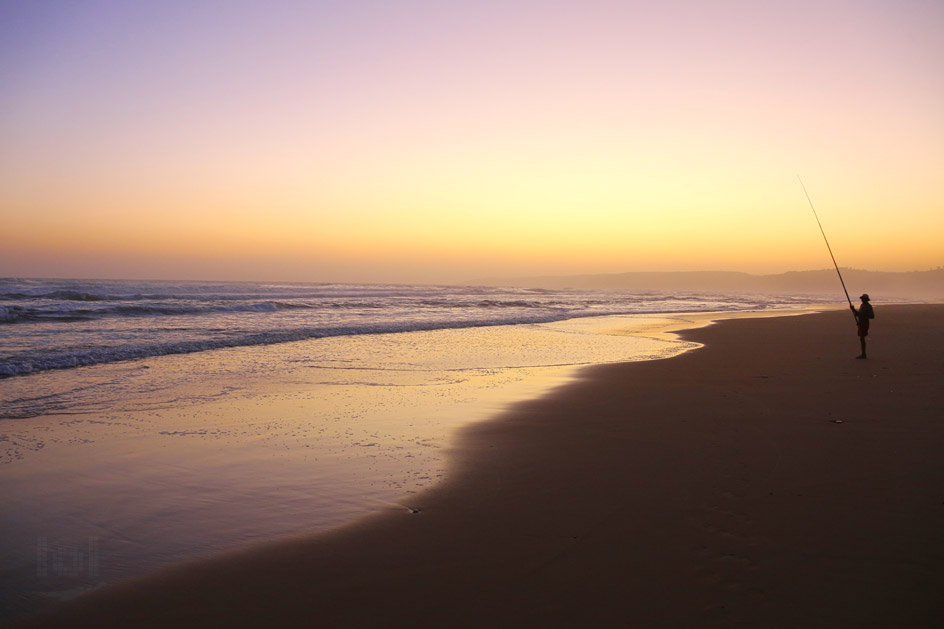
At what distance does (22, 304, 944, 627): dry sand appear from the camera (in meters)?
3.07

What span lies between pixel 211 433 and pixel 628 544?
5.06 m

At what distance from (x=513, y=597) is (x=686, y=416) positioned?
5069 millimetres

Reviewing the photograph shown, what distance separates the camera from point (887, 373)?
10.6 m

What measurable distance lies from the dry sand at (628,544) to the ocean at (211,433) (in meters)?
0.47

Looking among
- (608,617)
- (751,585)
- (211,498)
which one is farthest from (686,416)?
(211,498)

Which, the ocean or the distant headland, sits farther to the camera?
the distant headland

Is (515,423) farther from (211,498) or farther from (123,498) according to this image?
(123,498)

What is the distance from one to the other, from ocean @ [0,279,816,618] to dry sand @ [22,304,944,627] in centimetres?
47
